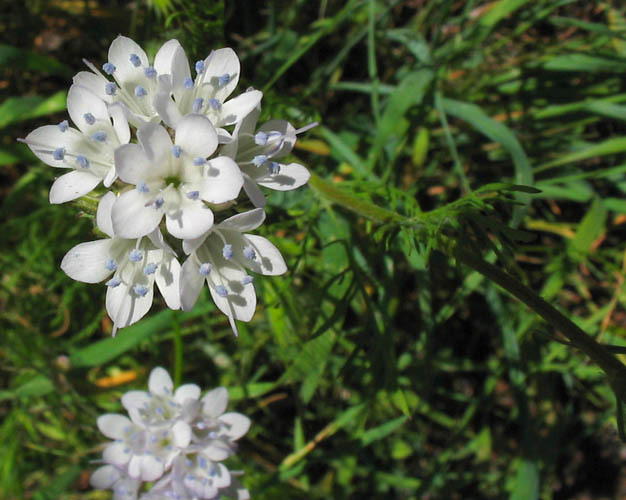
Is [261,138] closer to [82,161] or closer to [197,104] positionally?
[197,104]

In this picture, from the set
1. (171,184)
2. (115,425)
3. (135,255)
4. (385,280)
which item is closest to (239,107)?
(171,184)

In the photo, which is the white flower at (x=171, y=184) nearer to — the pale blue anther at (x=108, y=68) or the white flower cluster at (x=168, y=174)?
the white flower cluster at (x=168, y=174)

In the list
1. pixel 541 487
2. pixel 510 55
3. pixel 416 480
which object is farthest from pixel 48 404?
pixel 510 55

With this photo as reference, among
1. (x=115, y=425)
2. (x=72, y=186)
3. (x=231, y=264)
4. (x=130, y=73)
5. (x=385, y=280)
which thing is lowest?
(x=115, y=425)

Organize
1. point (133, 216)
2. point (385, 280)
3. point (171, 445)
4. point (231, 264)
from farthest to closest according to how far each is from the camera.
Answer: point (385, 280) < point (171, 445) < point (231, 264) < point (133, 216)

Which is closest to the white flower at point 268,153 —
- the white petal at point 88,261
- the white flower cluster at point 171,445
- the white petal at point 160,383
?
the white petal at point 88,261

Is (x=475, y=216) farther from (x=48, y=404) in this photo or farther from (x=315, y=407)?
(x=48, y=404)

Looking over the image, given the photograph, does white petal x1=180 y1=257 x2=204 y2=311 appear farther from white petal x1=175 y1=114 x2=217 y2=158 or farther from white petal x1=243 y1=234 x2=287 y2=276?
white petal x1=175 y1=114 x2=217 y2=158

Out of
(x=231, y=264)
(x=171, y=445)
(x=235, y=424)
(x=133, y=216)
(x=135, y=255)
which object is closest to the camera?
(x=133, y=216)

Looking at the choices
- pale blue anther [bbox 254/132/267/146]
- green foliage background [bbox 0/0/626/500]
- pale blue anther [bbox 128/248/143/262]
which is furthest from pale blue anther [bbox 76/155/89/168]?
green foliage background [bbox 0/0/626/500]
